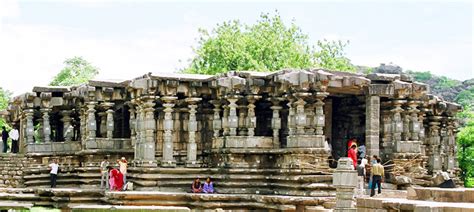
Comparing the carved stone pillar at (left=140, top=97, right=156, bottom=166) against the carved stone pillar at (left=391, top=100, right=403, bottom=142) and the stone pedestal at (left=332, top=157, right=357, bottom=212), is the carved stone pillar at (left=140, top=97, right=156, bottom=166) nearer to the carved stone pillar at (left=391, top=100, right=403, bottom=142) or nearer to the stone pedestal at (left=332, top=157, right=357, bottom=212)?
the carved stone pillar at (left=391, top=100, right=403, bottom=142)

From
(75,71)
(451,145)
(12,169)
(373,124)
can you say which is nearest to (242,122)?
(373,124)

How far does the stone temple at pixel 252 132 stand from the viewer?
59.6 feet

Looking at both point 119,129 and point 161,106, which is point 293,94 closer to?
point 161,106

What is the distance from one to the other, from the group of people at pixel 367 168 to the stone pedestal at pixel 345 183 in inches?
155

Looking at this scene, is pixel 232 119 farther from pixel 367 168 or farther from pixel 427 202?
pixel 427 202

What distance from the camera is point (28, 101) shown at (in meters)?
24.8

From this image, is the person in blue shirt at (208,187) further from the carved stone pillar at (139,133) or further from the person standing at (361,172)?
the person standing at (361,172)

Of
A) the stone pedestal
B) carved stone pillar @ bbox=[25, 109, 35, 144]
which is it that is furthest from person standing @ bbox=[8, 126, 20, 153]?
the stone pedestal

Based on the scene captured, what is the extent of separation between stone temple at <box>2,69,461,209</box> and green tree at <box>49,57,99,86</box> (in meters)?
23.4

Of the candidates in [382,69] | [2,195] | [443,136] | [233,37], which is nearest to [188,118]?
[2,195]

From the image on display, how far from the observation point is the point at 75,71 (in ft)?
155

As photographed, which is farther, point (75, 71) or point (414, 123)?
point (75, 71)

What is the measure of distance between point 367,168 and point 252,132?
9.05 ft

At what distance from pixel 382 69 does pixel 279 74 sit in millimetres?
54838
